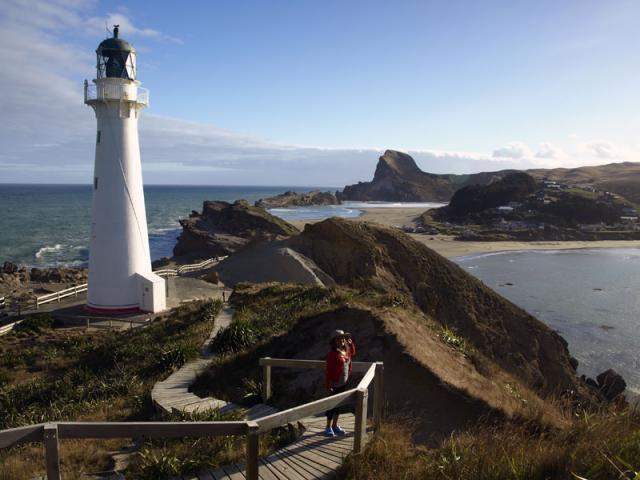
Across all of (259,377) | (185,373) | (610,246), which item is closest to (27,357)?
(185,373)

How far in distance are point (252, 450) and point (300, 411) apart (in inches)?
22.9

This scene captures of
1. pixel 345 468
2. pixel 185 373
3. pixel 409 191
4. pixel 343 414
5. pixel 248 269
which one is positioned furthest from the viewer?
pixel 409 191

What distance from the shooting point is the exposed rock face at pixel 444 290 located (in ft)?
57.6

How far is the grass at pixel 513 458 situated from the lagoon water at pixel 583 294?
1731cm

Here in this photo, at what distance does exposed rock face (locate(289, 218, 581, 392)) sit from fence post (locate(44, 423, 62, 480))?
13.4m

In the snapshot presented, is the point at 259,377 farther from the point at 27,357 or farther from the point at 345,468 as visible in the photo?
the point at 27,357

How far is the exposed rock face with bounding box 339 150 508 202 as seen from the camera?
6924 inches

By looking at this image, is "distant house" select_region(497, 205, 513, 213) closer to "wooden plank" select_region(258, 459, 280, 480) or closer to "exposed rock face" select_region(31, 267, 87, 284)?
"exposed rock face" select_region(31, 267, 87, 284)

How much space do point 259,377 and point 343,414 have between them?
2.40 m

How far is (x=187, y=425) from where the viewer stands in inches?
176

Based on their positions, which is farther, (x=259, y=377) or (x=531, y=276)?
(x=531, y=276)

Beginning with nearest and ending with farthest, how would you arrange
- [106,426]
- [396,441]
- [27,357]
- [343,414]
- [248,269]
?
[106,426] → [396,441] → [343,414] → [27,357] → [248,269]

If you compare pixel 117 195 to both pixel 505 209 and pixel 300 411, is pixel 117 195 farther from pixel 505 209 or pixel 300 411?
pixel 505 209

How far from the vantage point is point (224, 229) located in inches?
2296
